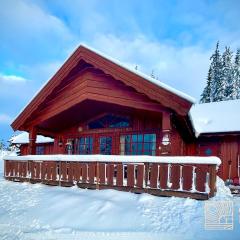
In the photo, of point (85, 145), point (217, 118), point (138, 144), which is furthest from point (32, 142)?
point (217, 118)

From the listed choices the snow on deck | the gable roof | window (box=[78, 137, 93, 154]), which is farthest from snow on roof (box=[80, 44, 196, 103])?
window (box=[78, 137, 93, 154])

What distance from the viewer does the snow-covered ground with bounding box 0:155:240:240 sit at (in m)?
5.29

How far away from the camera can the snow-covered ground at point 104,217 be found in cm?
529

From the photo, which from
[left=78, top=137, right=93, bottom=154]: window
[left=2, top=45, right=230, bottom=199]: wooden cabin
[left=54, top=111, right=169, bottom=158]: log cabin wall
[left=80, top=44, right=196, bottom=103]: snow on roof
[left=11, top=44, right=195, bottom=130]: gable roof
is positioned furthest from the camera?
[left=78, top=137, right=93, bottom=154]: window

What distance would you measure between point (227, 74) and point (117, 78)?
3202 centimetres

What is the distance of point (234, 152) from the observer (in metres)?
14.6

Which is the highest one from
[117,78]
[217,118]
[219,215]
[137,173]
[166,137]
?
[117,78]

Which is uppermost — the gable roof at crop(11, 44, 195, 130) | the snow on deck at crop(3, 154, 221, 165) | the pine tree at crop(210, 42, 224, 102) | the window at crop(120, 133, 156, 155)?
the pine tree at crop(210, 42, 224, 102)

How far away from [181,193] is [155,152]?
5.21 m

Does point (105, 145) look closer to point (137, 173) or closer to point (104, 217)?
point (137, 173)

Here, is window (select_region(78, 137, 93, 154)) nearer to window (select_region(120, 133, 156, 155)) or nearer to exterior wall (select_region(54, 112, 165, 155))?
exterior wall (select_region(54, 112, 165, 155))

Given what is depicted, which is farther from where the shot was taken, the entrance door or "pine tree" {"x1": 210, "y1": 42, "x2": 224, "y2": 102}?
"pine tree" {"x1": 210, "y1": 42, "x2": 224, "y2": 102}

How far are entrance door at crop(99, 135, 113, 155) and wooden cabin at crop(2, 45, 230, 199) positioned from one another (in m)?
0.05

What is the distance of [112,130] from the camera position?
1393cm
